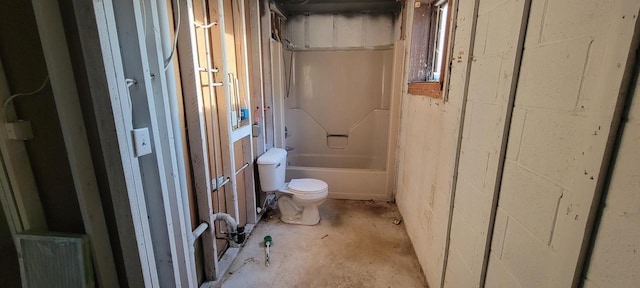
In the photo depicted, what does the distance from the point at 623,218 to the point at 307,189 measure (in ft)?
6.60

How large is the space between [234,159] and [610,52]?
1955 millimetres

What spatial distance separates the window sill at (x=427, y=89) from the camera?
1610mm

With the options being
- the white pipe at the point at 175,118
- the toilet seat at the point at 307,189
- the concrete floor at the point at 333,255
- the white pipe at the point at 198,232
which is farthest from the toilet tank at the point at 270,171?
the white pipe at the point at 175,118

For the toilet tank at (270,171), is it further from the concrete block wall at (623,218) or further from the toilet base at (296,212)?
the concrete block wall at (623,218)

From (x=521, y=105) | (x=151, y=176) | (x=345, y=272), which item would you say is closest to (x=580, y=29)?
(x=521, y=105)

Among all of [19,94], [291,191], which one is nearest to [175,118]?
[19,94]

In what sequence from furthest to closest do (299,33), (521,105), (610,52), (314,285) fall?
(299,33) < (314,285) < (521,105) < (610,52)

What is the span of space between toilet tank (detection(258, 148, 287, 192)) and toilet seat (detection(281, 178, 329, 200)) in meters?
0.12

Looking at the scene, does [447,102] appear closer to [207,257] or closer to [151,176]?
[151,176]

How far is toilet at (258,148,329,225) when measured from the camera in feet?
7.75

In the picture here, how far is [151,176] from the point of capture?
1093 millimetres

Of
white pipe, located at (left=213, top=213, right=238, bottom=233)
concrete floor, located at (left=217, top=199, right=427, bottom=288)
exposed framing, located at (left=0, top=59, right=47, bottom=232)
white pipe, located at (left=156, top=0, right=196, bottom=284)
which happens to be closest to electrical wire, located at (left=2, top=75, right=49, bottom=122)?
exposed framing, located at (left=0, top=59, right=47, bottom=232)

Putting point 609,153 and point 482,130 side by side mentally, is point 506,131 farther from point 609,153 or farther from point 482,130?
point 609,153

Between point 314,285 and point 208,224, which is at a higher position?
point 208,224
